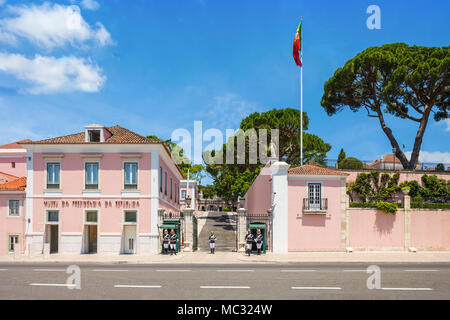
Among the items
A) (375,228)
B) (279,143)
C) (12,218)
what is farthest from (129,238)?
(279,143)

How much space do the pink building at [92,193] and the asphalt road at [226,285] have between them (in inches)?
397

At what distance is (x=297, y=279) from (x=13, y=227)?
71.5 feet

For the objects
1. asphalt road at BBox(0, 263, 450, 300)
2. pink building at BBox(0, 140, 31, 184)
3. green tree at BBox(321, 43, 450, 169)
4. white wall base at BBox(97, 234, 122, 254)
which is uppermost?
green tree at BBox(321, 43, 450, 169)

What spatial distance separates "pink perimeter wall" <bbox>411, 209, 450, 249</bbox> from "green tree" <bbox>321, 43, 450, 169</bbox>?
16.7 meters

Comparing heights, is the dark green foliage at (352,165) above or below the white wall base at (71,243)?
above

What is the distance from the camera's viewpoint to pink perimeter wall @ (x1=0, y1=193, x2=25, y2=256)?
1074 inches

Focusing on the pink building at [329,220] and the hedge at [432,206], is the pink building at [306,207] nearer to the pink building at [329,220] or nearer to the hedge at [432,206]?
the pink building at [329,220]

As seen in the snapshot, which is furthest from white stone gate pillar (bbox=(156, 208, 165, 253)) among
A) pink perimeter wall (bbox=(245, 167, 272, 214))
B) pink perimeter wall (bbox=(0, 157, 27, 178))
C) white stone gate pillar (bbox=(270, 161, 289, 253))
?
pink perimeter wall (bbox=(0, 157, 27, 178))

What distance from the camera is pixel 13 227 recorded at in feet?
90.0

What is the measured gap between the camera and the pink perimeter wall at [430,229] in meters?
28.1

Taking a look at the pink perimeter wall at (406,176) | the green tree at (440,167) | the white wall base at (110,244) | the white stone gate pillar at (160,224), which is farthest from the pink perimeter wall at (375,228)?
the green tree at (440,167)

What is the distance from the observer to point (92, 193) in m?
26.7

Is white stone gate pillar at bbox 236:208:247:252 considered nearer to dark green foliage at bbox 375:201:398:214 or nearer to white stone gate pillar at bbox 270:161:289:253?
white stone gate pillar at bbox 270:161:289:253

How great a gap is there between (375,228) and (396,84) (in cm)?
1967
